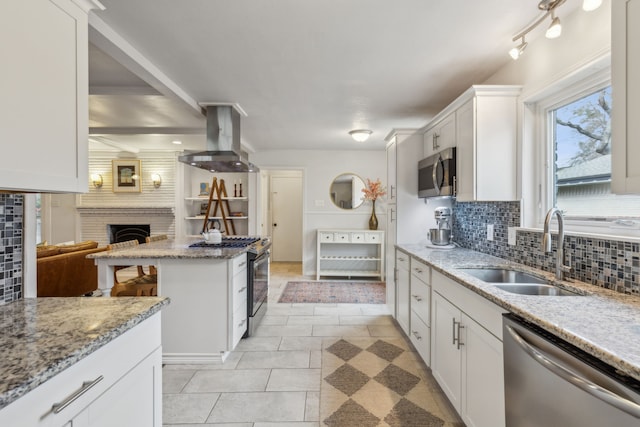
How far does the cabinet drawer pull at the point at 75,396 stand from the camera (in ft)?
2.40

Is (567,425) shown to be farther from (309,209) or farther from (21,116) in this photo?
(309,209)

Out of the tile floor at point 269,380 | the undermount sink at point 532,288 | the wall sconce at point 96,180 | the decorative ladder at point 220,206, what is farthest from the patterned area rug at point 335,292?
the wall sconce at point 96,180

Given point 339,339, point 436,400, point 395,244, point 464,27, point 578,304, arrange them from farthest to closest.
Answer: point 395,244
point 339,339
point 436,400
point 464,27
point 578,304

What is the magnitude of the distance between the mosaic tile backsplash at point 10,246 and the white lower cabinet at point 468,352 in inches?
79.0

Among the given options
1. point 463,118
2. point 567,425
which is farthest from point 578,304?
point 463,118

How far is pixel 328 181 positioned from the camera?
5.61 meters

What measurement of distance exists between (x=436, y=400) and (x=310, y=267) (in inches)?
149

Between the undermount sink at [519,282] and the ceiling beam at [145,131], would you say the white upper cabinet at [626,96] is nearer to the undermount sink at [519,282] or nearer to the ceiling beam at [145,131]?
the undermount sink at [519,282]

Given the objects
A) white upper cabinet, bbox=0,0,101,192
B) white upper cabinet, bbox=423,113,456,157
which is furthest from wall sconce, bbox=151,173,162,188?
white upper cabinet, bbox=0,0,101,192

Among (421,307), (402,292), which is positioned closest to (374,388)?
(421,307)

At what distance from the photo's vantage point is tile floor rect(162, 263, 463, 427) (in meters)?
1.82

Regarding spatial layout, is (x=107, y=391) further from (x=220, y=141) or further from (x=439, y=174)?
(x=220, y=141)

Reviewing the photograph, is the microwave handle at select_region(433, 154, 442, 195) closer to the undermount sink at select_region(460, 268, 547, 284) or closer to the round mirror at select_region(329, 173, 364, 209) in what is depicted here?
the undermount sink at select_region(460, 268, 547, 284)

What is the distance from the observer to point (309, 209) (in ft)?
18.5
